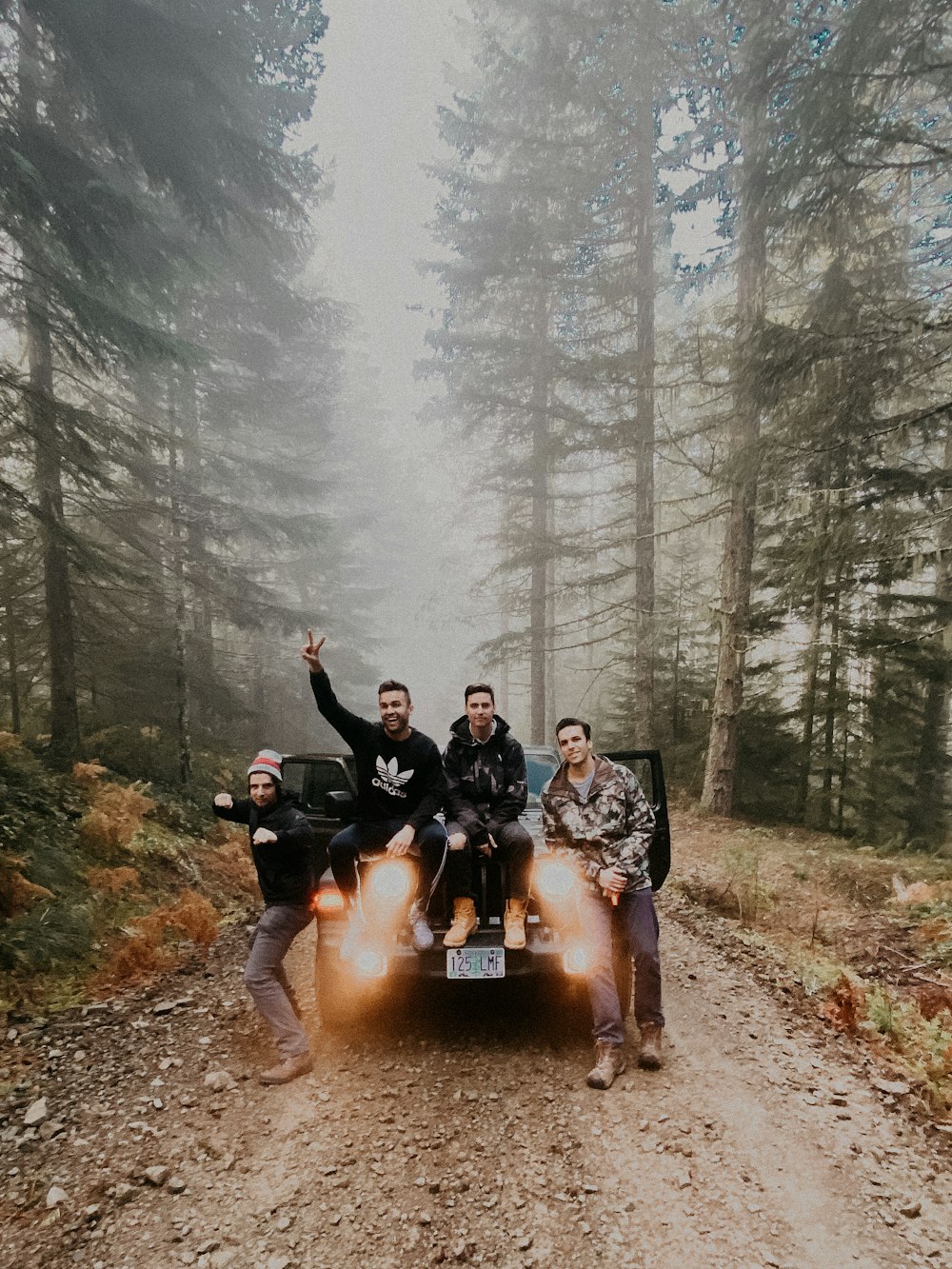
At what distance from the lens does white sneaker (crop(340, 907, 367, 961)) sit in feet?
14.3

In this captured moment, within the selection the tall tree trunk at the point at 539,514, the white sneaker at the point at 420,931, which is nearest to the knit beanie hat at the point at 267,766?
the white sneaker at the point at 420,931

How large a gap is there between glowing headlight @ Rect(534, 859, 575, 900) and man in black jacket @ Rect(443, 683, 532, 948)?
185mm

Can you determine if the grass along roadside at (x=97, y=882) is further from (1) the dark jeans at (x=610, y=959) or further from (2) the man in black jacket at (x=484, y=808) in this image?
(1) the dark jeans at (x=610, y=959)

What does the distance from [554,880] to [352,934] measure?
146 cm

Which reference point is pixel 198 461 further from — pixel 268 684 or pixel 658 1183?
pixel 658 1183

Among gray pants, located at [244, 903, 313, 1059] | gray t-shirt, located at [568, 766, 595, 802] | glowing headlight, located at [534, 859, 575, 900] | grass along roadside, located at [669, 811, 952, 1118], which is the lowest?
grass along roadside, located at [669, 811, 952, 1118]

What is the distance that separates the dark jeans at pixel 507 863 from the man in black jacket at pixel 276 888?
3.36ft

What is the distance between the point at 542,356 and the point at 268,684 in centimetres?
1370

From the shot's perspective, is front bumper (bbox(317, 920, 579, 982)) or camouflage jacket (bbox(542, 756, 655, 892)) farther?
camouflage jacket (bbox(542, 756, 655, 892))

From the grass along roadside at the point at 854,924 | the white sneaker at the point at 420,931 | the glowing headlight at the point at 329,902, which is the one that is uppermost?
the glowing headlight at the point at 329,902

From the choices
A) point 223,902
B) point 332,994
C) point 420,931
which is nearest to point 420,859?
point 420,931

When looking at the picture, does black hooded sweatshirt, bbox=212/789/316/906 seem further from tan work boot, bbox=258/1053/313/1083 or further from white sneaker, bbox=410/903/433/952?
tan work boot, bbox=258/1053/313/1083

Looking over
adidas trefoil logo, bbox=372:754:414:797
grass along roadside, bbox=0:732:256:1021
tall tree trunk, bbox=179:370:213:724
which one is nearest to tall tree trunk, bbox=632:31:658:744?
grass along roadside, bbox=0:732:256:1021

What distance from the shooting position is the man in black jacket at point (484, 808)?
4.46 m
